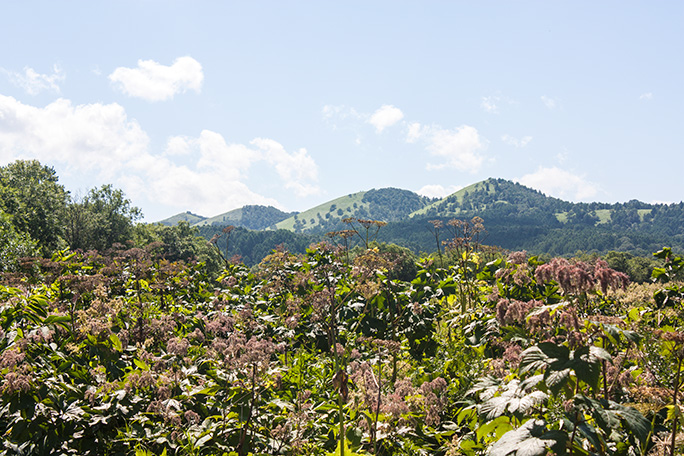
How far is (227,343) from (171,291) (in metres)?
5.59

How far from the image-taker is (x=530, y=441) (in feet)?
6.73

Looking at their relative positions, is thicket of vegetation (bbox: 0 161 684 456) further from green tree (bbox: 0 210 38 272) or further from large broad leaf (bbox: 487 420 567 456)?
green tree (bbox: 0 210 38 272)

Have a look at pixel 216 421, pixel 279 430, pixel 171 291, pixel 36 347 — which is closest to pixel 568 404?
pixel 279 430

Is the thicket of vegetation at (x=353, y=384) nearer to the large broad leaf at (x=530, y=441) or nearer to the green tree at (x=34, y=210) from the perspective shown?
the large broad leaf at (x=530, y=441)

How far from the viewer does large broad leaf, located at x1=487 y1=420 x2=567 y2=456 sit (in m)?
1.97

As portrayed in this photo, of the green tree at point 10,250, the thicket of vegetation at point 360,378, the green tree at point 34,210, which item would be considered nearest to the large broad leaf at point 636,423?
the thicket of vegetation at point 360,378

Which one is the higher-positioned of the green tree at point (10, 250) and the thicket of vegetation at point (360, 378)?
the green tree at point (10, 250)

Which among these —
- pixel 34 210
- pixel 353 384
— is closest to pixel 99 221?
pixel 34 210

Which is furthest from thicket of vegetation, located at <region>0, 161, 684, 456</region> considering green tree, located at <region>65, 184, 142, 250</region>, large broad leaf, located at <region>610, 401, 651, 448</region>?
green tree, located at <region>65, 184, 142, 250</region>

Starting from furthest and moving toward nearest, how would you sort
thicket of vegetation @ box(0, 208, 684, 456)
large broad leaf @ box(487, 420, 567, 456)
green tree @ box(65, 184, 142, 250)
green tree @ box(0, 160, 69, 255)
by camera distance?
green tree @ box(65, 184, 142, 250) → green tree @ box(0, 160, 69, 255) → thicket of vegetation @ box(0, 208, 684, 456) → large broad leaf @ box(487, 420, 567, 456)

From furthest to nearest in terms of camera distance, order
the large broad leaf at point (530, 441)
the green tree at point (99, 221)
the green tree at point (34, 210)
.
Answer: the green tree at point (99, 221) < the green tree at point (34, 210) < the large broad leaf at point (530, 441)

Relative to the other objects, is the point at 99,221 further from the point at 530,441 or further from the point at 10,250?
the point at 530,441

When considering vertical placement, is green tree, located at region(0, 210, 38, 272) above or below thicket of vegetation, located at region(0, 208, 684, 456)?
above

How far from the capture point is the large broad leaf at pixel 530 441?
1.97m
